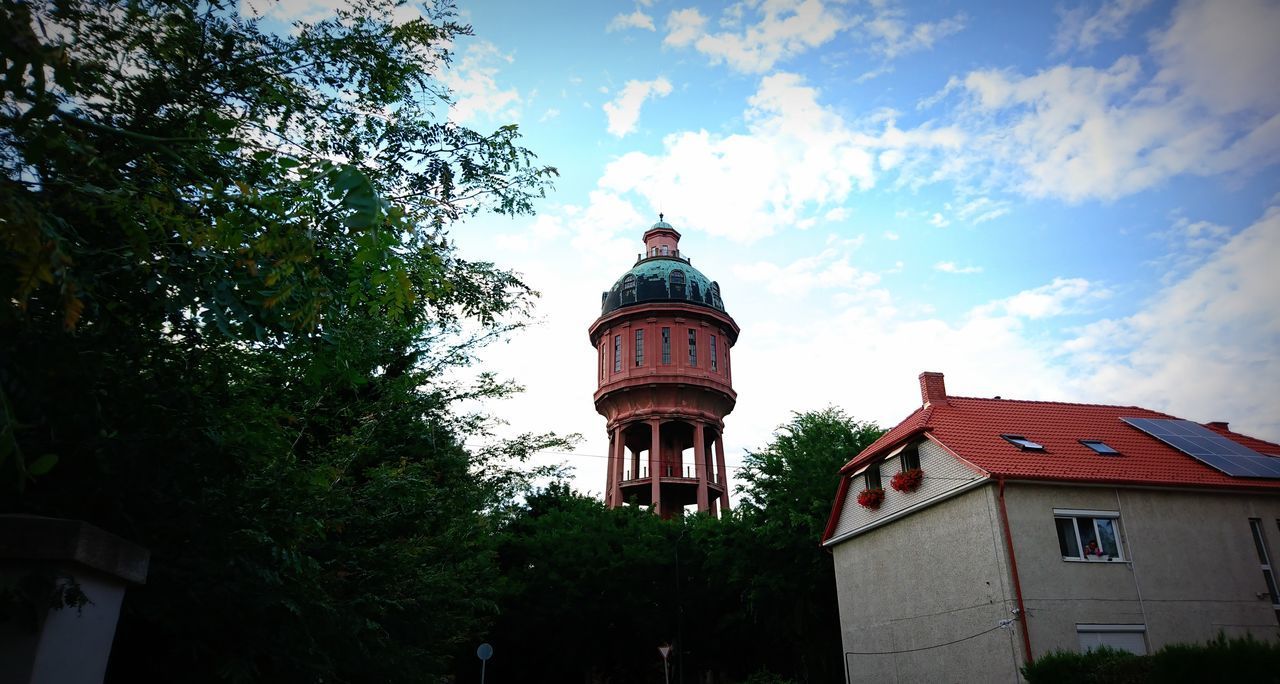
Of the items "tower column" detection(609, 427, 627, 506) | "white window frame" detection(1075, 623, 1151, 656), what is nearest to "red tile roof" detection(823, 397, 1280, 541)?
"white window frame" detection(1075, 623, 1151, 656)

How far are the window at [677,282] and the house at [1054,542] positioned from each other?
1786 centimetres

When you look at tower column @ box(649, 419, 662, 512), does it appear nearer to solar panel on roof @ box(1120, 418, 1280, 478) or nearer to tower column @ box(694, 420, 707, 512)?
tower column @ box(694, 420, 707, 512)

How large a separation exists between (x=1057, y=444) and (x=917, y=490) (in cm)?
360

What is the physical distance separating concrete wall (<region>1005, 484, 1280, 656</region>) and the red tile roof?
0.38 meters

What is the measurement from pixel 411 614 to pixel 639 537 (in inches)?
863

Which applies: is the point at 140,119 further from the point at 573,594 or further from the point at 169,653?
the point at 573,594

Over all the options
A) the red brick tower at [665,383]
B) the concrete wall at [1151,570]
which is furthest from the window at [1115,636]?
the red brick tower at [665,383]

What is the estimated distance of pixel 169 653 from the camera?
5.30 meters

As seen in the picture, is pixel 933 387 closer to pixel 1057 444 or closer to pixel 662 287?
pixel 1057 444

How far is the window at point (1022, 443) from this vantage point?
1925 cm

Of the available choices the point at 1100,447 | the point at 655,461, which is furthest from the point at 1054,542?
the point at 655,461

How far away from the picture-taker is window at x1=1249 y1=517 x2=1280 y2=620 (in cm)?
1783

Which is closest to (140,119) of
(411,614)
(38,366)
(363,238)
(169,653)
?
(38,366)

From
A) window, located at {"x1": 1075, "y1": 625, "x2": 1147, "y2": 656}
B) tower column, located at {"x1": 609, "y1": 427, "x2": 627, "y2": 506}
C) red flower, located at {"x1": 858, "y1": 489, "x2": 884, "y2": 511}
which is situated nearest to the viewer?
window, located at {"x1": 1075, "y1": 625, "x2": 1147, "y2": 656}
